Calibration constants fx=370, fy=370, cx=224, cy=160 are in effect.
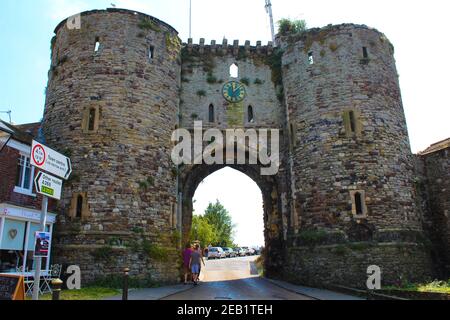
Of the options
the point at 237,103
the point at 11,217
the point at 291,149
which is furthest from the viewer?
the point at 237,103

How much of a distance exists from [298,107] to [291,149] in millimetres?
1876

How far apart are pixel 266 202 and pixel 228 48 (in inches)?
313

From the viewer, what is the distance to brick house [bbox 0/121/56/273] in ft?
33.2

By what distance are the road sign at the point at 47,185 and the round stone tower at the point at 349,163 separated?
421 inches

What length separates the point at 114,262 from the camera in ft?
41.0

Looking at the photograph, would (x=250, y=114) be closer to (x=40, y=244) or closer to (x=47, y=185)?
(x=47, y=185)

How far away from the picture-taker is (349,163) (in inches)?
567

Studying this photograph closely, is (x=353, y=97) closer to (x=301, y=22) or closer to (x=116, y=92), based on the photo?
(x=301, y=22)

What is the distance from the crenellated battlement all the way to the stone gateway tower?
908mm

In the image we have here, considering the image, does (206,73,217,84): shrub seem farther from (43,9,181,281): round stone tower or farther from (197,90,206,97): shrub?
(43,9,181,281): round stone tower

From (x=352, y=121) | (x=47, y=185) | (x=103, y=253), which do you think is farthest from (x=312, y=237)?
(x=47, y=185)

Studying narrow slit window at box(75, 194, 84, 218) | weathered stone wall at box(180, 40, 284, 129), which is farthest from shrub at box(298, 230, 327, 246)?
narrow slit window at box(75, 194, 84, 218)
